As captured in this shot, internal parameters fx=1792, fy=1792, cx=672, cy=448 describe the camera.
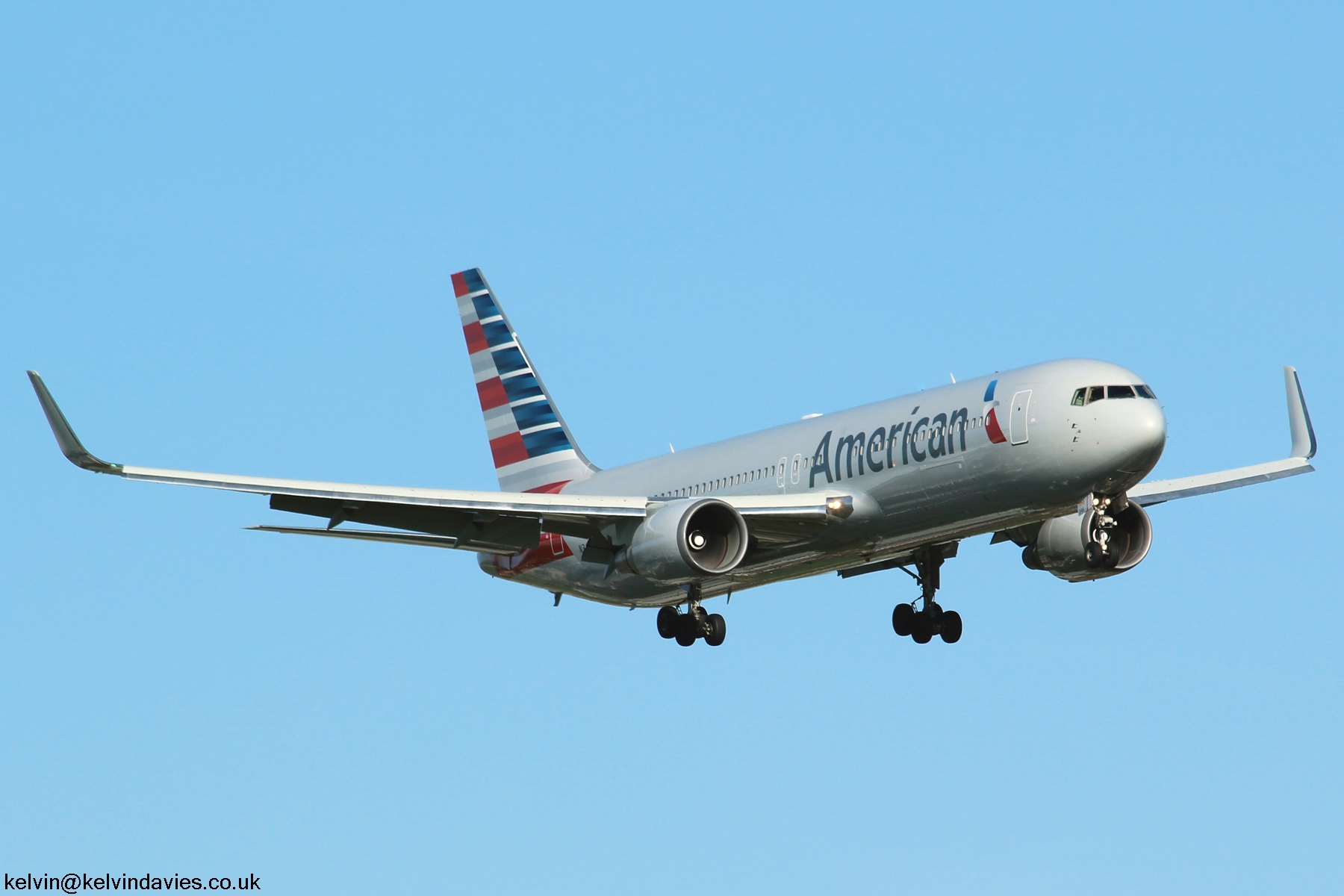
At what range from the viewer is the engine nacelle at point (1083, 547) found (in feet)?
134

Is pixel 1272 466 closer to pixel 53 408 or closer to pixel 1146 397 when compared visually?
pixel 1146 397

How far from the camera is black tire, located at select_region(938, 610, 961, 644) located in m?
44.7

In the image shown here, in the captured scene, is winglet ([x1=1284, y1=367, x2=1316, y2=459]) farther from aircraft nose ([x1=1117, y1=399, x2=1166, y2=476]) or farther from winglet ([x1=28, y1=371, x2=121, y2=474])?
winglet ([x1=28, y1=371, x2=121, y2=474])

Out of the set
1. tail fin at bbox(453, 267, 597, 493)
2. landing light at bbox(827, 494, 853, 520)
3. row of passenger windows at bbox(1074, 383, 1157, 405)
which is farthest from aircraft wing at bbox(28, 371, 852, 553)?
tail fin at bbox(453, 267, 597, 493)

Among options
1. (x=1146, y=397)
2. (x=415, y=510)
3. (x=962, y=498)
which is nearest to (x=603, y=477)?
(x=415, y=510)

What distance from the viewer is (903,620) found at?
4544cm

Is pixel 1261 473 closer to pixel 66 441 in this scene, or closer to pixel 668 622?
pixel 668 622

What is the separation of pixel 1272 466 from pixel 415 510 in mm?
22197

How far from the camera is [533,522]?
4216cm

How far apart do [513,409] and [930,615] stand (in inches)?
587

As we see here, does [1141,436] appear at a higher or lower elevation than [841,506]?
higher

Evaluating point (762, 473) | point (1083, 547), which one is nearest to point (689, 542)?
point (762, 473)

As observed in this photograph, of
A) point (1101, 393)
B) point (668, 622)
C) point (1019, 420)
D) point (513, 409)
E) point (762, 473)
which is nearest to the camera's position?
point (1101, 393)

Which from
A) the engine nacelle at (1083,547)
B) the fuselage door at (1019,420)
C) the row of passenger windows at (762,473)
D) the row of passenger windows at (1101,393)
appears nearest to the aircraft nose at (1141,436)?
the row of passenger windows at (1101,393)
